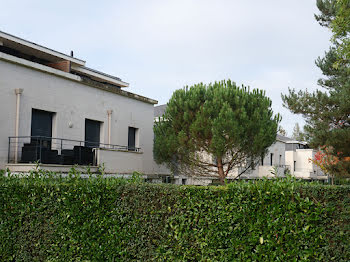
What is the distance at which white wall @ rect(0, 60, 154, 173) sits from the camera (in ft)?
44.2

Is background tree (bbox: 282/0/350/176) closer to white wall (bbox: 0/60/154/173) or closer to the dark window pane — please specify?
white wall (bbox: 0/60/154/173)

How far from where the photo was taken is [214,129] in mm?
16828

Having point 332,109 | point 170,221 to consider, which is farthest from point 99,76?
point 170,221

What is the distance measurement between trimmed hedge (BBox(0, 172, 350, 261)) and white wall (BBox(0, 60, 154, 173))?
7.20 m

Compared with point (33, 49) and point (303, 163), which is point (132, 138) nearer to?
point (33, 49)

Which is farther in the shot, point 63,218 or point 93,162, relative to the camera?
point 93,162

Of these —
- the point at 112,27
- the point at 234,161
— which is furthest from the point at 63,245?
the point at 234,161

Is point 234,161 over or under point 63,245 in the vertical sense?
over

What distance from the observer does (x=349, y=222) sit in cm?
440

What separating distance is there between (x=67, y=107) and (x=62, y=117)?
1.79 ft

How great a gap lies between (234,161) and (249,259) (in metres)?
14.0

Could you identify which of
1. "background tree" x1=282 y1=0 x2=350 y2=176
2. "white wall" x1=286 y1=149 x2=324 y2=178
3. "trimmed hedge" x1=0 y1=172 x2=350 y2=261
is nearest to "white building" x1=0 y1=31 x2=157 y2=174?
"trimmed hedge" x1=0 y1=172 x2=350 y2=261

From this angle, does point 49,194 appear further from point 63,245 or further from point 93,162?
point 93,162

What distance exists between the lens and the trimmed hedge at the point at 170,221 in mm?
4539
